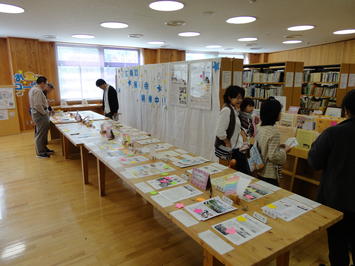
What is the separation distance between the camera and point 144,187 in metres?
1.79

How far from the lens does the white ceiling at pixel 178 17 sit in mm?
3629

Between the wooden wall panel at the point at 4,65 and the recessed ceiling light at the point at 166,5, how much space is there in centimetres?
557

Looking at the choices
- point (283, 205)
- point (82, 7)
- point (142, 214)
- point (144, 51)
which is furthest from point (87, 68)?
point (283, 205)

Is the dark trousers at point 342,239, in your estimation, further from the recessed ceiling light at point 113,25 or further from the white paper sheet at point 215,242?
the recessed ceiling light at point 113,25

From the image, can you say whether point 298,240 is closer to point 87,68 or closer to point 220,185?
point 220,185

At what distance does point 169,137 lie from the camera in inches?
199

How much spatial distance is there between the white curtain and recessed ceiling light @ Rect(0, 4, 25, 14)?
102 inches

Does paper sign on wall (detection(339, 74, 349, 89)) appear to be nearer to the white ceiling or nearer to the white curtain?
the white ceiling

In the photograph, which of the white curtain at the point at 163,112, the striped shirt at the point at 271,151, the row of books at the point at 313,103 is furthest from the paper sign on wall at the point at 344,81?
the striped shirt at the point at 271,151

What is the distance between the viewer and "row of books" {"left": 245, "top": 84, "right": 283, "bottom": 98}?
5133mm

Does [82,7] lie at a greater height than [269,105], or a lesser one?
greater

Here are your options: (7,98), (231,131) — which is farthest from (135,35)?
(231,131)

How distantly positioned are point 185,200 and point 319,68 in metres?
6.76

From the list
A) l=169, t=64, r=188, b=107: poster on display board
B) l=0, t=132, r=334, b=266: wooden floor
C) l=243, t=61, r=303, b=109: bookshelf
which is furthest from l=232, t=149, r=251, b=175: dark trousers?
l=243, t=61, r=303, b=109: bookshelf
